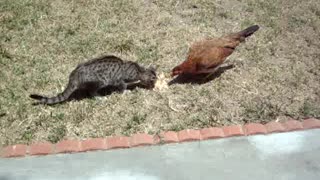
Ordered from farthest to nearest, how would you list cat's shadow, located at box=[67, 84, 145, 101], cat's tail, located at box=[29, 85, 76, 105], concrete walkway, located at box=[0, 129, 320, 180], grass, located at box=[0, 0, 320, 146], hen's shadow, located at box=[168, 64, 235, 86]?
hen's shadow, located at box=[168, 64, 235, 86] → cat's shadow, located at box=[67, 84, 145, 101] → cat's tail, located at box=[29, 85, 76, 105] → grass, located at box=[0, 0, 320, 146] → concrete walkway, located at box=[0, 129, 320, 180]

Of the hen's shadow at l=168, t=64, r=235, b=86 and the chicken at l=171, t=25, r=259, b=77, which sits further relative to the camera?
the hen's shadow at l=168, t=64, r=235, b=86

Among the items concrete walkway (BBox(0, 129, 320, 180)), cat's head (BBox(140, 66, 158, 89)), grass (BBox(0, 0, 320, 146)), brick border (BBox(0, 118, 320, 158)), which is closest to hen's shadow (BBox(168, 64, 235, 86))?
grass (BBox(0, 0, 320, 146))

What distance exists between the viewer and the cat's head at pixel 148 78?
539 centimetres

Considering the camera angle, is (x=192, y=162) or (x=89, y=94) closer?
(x=192, y=162)

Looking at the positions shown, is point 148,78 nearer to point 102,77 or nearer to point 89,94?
point 102,77

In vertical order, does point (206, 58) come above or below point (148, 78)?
above

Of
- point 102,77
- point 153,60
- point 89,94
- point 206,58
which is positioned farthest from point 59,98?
point 206,58

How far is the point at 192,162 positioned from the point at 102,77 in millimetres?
1361

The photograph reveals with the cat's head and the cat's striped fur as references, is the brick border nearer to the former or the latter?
the cat's striped fur

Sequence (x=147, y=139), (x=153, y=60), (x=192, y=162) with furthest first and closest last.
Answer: (x=153, y=60), (x=147, y=139), (x=192, y=162)

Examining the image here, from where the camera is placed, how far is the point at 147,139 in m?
4.71

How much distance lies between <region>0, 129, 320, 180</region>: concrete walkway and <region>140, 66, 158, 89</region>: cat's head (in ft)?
3.19

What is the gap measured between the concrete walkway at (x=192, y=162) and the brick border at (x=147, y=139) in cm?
6

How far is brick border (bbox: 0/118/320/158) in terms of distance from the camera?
462 cm
